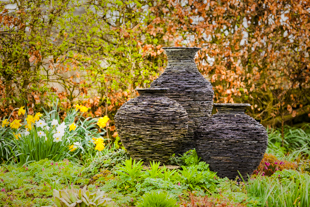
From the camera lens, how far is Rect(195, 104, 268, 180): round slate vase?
→ 325cm

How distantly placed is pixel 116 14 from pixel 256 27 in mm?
2578

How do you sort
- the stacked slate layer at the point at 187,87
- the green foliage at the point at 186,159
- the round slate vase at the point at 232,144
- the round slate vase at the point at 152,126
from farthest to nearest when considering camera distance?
the stacked slate layer at the point at 187,87 → the green foliage at the point at 186,159 → the round slate vase at the point at 152,126 → the round slate vase at the point at 232,144

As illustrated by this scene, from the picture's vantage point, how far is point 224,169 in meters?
3.32

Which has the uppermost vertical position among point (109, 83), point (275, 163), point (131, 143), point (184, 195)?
point (109, 83)

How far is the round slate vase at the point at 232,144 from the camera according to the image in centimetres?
325

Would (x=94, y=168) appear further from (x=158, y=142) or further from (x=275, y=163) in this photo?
(x=275, y=163)

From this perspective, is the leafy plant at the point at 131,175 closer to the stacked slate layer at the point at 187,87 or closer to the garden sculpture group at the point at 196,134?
the garden sculpture group at the point at 196,134

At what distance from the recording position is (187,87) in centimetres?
381

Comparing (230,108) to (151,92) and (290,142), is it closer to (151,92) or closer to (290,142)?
(151,92)

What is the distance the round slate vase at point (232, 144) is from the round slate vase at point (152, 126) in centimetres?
29

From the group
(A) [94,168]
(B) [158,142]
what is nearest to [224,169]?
(B) [158,142]

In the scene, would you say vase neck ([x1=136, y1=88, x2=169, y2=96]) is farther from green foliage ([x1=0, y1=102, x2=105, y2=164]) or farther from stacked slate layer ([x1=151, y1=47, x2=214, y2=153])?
green foliage ([x1=0, y1=102, x2=105, y2=164])

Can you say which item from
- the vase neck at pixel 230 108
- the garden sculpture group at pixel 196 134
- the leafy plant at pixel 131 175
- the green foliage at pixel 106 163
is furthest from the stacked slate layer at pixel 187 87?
the leafy plant at pixel 131 175

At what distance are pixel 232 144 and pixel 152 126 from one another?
0.87m
